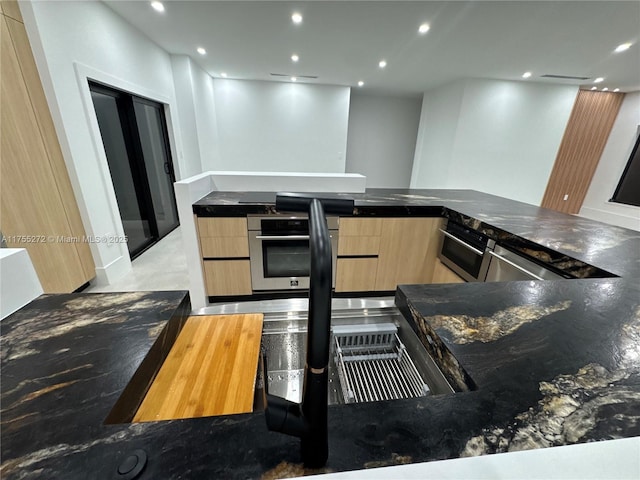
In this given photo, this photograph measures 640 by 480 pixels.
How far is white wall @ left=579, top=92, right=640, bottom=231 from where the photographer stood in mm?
5254

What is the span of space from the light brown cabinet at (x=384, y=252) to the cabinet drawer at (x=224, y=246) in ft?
2.55

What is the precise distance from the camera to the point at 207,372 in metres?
0.68

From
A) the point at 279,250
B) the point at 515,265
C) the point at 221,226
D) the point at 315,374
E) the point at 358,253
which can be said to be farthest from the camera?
the point at 358,253

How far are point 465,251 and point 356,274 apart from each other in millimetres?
867

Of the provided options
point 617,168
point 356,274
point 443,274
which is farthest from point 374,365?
point 617,168

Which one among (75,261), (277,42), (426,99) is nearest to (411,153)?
(426,99)

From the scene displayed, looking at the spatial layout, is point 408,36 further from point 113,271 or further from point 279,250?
point 113,271

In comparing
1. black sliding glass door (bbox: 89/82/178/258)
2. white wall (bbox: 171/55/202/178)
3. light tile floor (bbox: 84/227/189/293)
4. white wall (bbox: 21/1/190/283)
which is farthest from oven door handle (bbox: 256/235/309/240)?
white wall (bbox: 171/55/202/178)

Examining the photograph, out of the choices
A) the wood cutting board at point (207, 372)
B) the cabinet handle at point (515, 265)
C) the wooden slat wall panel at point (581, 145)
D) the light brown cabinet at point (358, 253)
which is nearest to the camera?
the wood cutting board at point (207, 372)

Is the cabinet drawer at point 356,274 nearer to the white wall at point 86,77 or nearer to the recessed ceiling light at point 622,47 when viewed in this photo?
the white wall at point 86,77

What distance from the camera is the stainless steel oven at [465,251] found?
1.70m

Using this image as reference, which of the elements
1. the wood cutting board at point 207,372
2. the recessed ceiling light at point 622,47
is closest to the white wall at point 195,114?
the wood cutting board at point 207,372

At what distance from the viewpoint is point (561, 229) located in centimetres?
159

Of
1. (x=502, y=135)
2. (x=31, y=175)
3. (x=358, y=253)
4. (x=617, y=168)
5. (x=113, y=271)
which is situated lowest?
(x=113, y=271)
